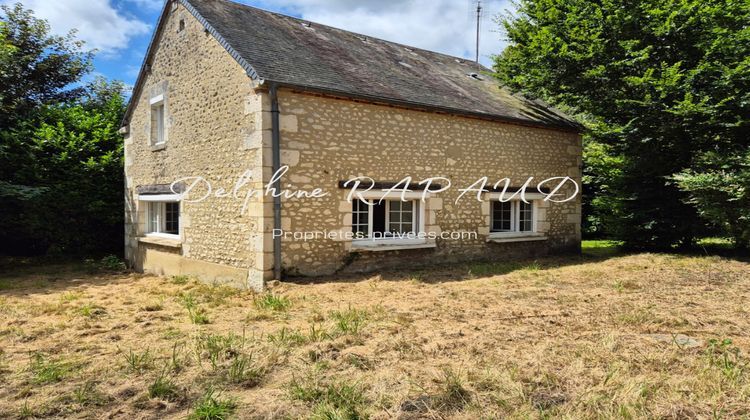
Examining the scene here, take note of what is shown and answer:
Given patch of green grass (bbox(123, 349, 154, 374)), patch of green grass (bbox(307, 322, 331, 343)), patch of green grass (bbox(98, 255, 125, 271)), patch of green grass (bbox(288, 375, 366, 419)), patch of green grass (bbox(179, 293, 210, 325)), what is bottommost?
patch of green grass (bbox(98, 255, 125, 271))

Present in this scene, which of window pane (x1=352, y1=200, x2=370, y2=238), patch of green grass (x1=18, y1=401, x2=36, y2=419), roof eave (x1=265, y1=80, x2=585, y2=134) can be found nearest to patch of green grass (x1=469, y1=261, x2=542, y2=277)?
window pane (x1=352, y1=200, x2=370, y2=238)

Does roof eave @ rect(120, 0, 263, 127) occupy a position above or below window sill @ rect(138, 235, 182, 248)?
above

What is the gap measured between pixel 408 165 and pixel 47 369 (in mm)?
6362

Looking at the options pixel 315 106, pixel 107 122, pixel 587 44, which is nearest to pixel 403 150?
pixel 315 106

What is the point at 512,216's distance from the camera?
36.3ft

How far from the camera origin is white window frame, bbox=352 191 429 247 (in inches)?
336

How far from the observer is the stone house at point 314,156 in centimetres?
766

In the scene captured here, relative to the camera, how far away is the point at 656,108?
9.96m

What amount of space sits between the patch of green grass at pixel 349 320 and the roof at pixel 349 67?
12.1 ft

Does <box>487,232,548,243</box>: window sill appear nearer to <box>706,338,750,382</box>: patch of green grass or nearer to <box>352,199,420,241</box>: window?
<box>352,199,420,241</box>: window

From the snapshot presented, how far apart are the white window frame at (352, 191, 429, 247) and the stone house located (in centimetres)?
2

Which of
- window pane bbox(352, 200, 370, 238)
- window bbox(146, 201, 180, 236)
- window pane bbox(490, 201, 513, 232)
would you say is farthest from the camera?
window pane bbox(490, 201, 513, 232)

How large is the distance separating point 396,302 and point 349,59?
559 cm

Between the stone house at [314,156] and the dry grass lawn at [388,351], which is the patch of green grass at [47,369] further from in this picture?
the stone house at [314,156]
